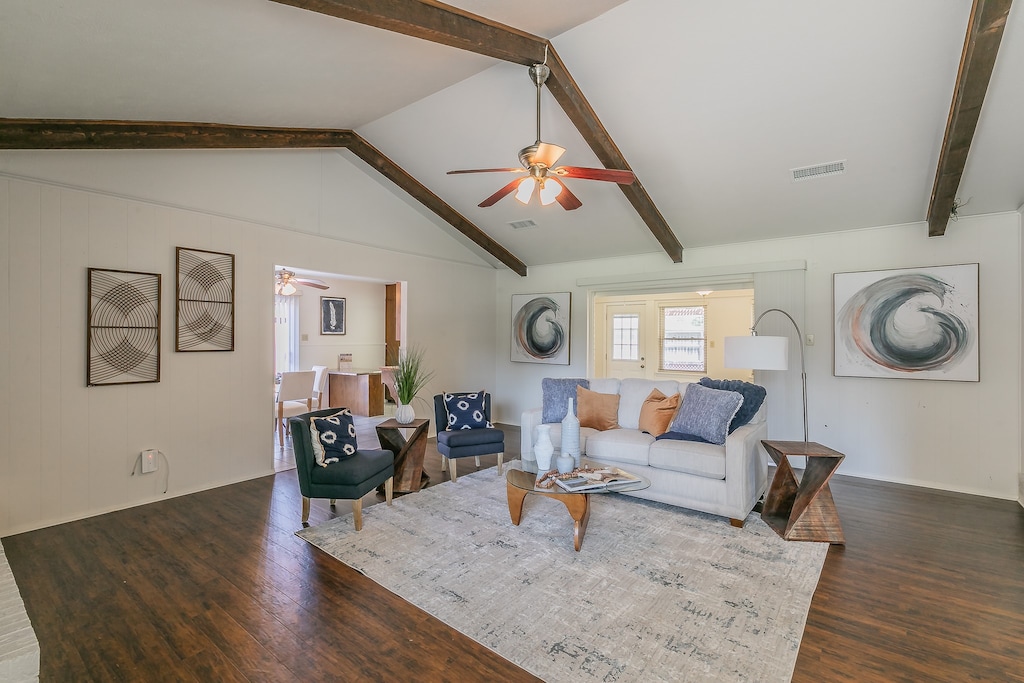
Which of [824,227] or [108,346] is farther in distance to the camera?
[824,227]

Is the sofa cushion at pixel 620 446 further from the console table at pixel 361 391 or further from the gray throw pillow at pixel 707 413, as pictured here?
the console table at pixel 361 391

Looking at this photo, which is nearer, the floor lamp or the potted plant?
the floor lamp

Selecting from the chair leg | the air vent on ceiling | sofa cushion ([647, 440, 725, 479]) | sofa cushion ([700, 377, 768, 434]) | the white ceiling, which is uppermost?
the white ceiling

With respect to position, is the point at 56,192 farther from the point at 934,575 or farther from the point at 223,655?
the point at 934,575

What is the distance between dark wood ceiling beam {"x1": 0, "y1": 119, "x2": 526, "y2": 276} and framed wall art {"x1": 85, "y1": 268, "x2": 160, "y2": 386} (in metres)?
0.96

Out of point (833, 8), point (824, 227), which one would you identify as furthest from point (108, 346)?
point (824, 227)

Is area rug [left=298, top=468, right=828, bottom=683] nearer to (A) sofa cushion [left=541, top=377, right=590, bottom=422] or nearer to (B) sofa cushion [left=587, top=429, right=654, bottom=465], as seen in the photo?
(B) sofa cushion [left=587, top=429, right=654, bottom=465]

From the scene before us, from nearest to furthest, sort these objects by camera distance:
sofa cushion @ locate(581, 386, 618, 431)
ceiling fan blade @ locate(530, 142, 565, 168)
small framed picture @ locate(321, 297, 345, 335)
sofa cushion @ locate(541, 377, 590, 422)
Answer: ceiling fan blade @ locate(530, 142, 565, 168)
sofa cushion @ locate(581, 386, 618, 431)
sofa cushion @ locate(541, 377, 590, 422)
small framed picture @ locate(321, 297, 345, 335)

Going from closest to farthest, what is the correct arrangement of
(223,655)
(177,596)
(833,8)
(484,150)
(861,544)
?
(223,655)
(177,596)
(833,8)
(861,544)
(484,150)

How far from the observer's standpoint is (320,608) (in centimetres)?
243

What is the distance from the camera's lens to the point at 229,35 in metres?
2.67

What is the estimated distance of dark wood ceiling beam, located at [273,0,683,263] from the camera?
2.53m

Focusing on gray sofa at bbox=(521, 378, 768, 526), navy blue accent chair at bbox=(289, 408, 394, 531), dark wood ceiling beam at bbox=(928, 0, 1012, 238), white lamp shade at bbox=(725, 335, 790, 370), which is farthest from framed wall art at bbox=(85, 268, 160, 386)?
dark wood ceiling beam at bbox=(928, 0, 1012, 238)

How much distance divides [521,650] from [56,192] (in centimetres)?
449
